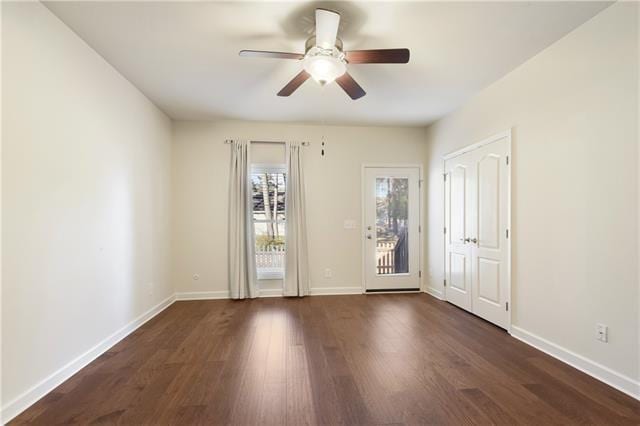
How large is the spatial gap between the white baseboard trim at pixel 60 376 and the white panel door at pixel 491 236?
3994 millimetres

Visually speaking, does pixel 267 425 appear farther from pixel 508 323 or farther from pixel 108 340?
pixel 508 323

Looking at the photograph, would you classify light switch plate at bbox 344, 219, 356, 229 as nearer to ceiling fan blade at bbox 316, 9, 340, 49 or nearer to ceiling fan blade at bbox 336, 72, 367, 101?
ceiling fan blade at bbox 336, 72, 367, 101

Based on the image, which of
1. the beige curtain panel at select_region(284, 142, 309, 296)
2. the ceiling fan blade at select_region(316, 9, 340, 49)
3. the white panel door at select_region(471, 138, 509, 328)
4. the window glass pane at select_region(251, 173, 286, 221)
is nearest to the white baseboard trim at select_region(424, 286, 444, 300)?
the white panel door at select_region(471, 138, 509, 328)

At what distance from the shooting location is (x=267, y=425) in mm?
1692

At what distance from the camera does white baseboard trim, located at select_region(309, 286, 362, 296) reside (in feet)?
15.2

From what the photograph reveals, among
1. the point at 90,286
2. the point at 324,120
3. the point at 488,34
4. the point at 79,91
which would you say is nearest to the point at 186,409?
the point at 90,286

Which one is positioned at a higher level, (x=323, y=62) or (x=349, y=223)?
(x=323, y=62)

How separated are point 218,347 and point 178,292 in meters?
2.07

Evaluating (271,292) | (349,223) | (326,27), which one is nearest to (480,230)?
(349,223)

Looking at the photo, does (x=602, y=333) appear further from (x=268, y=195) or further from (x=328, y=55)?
(x=268, y=195)

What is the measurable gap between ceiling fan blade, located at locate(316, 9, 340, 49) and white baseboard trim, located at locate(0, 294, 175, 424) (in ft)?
10.0

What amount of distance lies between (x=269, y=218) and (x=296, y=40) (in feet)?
8.97

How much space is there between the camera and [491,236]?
3.30 m

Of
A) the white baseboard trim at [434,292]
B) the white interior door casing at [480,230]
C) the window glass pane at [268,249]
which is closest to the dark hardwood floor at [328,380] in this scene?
the white interior door casing at [480,230]
